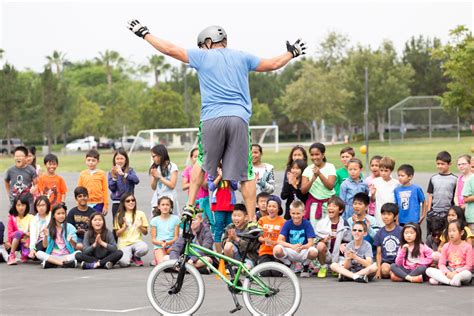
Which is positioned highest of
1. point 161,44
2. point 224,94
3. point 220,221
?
point 161,44

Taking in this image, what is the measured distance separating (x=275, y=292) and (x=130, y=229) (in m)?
4.97

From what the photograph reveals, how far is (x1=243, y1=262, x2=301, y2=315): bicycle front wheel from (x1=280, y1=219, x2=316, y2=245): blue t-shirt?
3240mm

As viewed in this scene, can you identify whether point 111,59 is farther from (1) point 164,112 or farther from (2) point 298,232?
(2) point 298,232

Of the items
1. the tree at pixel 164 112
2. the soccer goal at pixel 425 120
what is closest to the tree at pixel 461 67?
the soccer goal at pixel 425 120

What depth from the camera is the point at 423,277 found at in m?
10.6

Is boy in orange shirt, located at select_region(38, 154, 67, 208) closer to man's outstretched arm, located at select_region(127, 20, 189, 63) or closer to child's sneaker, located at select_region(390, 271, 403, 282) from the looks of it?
child's sneaker, located at select_region(390, 271, 403, 282)

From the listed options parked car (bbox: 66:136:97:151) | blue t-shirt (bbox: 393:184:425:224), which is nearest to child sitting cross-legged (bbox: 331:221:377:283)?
blue t-shirt (bbox: 393:184:425:224)

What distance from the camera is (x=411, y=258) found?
10.7 metres

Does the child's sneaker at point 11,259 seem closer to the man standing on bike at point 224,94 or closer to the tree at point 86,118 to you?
the man standing on bike at point 224,94

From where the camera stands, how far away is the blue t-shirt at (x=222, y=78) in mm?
8008

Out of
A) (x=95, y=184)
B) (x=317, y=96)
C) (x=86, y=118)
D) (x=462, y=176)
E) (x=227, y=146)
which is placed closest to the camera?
(x=227, y=146)

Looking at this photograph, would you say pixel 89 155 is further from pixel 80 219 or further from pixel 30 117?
pixel 30 117

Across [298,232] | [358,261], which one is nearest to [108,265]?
[298,232]

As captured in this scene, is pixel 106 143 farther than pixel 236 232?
Yes
